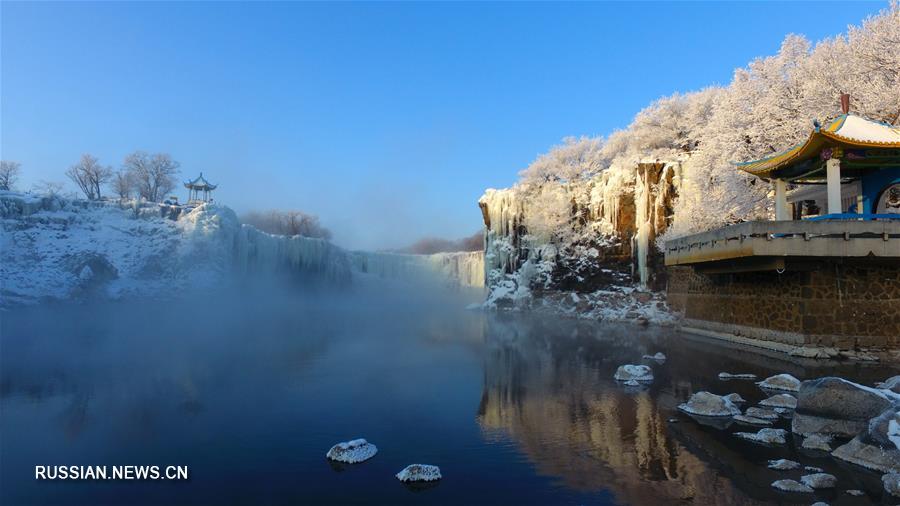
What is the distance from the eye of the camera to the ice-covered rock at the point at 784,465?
5281mm

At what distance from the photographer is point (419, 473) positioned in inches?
211

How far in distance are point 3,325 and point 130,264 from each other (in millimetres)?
10168

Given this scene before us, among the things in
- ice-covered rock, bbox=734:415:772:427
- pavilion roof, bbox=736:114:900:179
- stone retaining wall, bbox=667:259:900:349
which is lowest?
ice-covered rock, bbox=734:415:772:427

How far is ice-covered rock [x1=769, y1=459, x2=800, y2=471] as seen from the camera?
5281 mm

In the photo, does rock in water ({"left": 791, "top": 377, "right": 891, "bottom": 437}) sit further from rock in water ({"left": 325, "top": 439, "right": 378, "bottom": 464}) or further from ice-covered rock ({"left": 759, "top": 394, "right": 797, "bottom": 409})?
rock in water ({"left": 325, "top": 439, "right": 378, "bottom": 464})

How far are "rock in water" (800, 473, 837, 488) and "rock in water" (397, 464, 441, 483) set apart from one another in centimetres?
358

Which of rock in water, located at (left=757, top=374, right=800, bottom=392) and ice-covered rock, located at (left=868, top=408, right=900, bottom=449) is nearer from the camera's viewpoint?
ice-covered rock, located at (left=868, top=408, right=900, bottom=449)

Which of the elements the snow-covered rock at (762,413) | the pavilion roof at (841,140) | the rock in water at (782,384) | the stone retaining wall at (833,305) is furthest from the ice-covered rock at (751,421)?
the pavilion roof at (841,140)

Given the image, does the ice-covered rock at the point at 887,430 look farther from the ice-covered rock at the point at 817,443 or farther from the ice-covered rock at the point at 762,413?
the ice-covered rock at the point at 762,413

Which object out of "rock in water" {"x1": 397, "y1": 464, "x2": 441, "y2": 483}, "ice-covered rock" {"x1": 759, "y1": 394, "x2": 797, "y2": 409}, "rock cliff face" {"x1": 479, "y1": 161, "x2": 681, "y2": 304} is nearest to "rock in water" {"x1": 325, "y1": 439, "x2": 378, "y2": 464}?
"rock in water" {"x1": 397, "y1": 464, "x2": 441, "y2": 483}

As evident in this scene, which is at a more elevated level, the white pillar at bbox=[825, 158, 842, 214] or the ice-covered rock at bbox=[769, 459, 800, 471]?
the white pillar at bbox=[825, 158, 842, 214]

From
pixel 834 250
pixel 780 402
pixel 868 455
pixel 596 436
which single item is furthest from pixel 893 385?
pixel 596 436

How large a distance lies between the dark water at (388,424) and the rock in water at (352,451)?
5.2 inches

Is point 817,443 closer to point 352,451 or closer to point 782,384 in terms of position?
point 782,384
